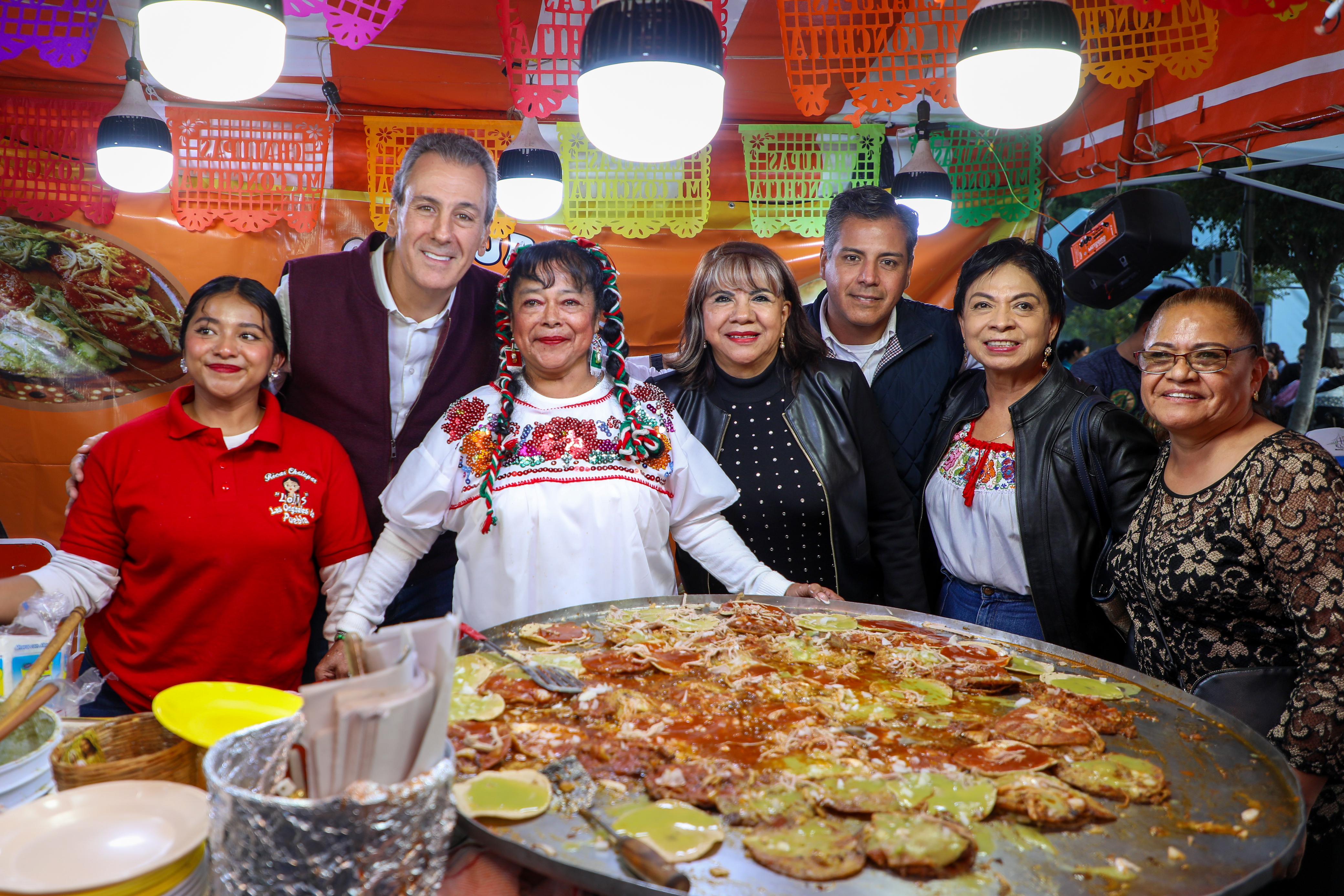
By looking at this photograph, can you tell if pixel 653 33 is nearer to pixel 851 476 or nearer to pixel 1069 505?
pixel 851 476

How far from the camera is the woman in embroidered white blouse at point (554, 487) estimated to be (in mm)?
2764

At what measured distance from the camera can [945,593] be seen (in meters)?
3.33

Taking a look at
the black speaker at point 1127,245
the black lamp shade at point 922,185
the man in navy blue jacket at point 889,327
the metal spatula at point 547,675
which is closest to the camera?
the metal spatula at point 547,675

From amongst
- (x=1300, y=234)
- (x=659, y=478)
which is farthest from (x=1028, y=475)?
(x=1300, y=234)

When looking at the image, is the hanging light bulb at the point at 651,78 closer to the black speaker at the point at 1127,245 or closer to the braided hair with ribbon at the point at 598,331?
the braided hair with ribbon at the point at 598,331

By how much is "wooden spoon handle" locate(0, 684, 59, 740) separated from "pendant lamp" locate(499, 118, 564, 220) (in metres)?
4.48

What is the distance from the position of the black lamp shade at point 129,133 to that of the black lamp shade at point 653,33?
3.78 metres

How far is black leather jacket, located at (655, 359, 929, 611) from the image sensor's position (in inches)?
129

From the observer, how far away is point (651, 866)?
1.27 metres

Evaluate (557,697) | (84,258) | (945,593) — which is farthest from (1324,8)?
(84,258)

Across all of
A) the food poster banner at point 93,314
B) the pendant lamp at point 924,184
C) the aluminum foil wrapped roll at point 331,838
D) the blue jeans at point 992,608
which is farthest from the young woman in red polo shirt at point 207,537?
the pendant lamp at point 924,184

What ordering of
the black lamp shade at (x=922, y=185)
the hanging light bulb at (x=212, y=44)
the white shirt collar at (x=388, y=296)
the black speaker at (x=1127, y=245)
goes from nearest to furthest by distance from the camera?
the hanging light bulb at (x=212, y=44) < the white shirt collar at (x=388, y=296) < the black speaker at (x=1127, y=245) < the black lamp shade at (x=922, y=185)

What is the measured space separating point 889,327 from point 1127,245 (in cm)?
113

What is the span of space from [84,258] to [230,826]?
5.78 m
